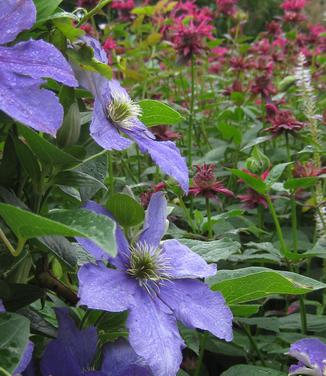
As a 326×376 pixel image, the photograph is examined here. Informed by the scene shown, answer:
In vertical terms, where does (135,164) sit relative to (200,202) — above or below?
below

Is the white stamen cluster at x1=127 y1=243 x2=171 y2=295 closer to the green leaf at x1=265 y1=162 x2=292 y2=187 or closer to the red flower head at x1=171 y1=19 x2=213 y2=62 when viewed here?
the green leaf at x1=265 y1=162 x2=292 y2=187

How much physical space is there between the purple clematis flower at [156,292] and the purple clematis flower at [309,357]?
148 millimetres

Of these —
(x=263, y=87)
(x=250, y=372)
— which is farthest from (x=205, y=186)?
(x=263, y=87)

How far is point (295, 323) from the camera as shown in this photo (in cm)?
93

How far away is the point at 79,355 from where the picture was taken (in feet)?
1.65

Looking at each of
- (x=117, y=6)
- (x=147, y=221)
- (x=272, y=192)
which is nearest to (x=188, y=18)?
(x=117, y=6)

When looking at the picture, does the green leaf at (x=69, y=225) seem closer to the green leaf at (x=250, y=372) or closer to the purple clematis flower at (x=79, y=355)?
the purple clematis flower at (x=79, y=355)

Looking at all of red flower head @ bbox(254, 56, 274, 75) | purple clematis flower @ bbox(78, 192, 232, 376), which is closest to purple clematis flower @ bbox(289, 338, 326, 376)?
purple clematis flower @ bbox(78, 192, 232, 376)

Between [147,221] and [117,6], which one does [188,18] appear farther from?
[147,221]

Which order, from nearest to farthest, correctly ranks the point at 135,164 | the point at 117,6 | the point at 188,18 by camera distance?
the point at 135,164
the point at 188,18
the point at 117,6

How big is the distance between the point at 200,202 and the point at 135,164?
0.45 m

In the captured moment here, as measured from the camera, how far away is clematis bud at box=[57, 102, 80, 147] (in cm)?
48

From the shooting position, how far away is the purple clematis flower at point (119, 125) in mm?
489

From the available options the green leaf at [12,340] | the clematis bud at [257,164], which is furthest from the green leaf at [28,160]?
the clematis bud at [257,164]
